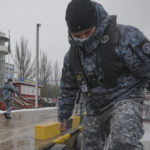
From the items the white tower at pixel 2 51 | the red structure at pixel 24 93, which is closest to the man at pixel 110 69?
the red structure at pixel 24 93

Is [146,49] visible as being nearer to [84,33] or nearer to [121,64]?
[121,64]

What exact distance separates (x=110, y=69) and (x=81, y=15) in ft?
1.54

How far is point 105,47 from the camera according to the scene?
5.86 feet

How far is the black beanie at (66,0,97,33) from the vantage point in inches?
68.5

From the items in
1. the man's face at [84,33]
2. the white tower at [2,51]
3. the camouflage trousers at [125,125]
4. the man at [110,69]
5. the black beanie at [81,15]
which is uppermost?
the white tower at [2,51]

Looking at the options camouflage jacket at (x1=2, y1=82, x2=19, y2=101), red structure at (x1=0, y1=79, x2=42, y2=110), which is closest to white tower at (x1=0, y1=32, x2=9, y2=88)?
red structure at (x1=0, y1=79, x2=42, y2=110)

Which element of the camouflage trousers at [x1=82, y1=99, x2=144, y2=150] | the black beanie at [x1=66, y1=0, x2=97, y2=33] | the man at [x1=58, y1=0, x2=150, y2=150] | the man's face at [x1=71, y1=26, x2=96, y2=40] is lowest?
the camouflage trousers at [x1=82, y1=99, x2=144, y2=150]

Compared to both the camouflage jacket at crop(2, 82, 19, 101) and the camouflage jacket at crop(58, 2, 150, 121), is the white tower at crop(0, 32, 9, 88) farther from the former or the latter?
the camouflage jacket at crop(58, 2, 150, 121)

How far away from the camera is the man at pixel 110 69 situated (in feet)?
5.16

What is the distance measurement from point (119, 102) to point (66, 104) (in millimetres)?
704

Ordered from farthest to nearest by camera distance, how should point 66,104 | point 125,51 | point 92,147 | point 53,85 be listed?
point 53,85, point 66,104, point 92,147, point 125,51

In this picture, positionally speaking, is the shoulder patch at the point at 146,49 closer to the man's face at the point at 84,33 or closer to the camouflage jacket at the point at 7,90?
the man's face at the point at 84,33

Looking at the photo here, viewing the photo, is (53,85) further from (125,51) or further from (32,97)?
(125,51)

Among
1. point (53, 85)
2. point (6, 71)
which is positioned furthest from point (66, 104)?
point (53, 85)
